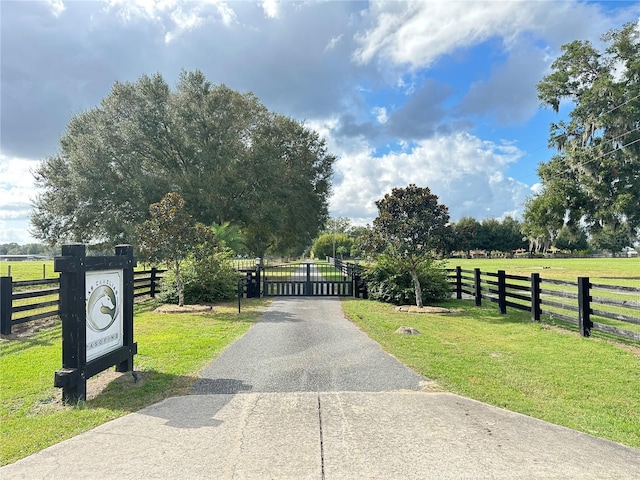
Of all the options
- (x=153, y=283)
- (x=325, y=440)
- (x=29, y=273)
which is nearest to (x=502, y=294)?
(x=325, y=440)

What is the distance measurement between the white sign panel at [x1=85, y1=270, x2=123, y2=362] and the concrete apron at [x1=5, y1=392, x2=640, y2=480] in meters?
1.19

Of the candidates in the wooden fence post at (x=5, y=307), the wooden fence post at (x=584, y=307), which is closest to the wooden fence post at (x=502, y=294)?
the wooden fence post at (x=584, y=307)

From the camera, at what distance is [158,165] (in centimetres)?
2147

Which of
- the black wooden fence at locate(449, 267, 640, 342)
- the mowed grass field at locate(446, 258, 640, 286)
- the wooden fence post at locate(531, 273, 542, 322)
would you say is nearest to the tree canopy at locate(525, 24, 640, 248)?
the mowed grass field at locate(446, 258, 640, 286)

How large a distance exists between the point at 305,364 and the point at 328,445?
2547 mm

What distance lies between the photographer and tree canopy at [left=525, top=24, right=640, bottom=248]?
25.7 m

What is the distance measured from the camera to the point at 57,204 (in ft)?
67.3

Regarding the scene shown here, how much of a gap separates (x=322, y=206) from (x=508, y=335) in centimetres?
2102

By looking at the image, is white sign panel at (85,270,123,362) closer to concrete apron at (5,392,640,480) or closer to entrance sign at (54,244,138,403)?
entrance sign at (54,244,138,403)

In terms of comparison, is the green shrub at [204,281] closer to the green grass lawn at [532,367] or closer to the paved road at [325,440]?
the green grass lawn at [532,367]

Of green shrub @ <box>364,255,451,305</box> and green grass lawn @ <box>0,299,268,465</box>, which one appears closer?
green grass lawn @ <box>0,299,268,465</box>

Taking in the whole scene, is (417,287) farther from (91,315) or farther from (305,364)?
(91,315)

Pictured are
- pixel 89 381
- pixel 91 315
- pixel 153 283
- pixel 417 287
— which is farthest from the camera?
pixel 153 283

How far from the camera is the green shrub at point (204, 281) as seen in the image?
43.5 feet
